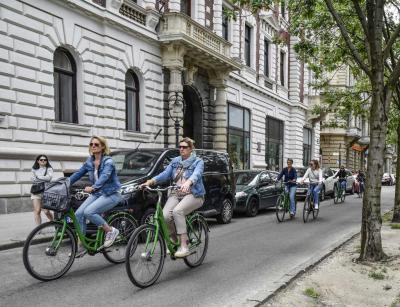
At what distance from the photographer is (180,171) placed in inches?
263

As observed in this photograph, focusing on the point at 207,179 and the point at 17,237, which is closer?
the point at 17,237

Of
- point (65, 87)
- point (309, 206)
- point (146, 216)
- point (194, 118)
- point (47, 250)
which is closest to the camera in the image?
point (47, 250)

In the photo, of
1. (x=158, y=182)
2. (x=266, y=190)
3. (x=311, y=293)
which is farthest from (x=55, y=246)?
(x=266, y=190)

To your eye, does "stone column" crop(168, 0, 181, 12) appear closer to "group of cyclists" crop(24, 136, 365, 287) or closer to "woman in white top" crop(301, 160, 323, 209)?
"woman in white top" crop(301, 160, 323, 209)

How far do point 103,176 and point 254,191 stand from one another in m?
8.93

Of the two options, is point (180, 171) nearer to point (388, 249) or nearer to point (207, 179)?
point (388, 249)

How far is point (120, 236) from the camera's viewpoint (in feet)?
22.9

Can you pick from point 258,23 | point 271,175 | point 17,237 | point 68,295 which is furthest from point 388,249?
point 258,23

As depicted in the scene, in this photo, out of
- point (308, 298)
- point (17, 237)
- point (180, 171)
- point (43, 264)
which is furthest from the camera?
point (17, 237)

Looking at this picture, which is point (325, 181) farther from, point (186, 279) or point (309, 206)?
point (186, 279)

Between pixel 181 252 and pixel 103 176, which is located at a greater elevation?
pixel 103 176

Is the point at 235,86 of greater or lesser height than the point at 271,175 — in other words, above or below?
above

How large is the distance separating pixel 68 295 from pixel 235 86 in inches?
889

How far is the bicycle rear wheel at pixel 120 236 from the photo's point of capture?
6.97m
